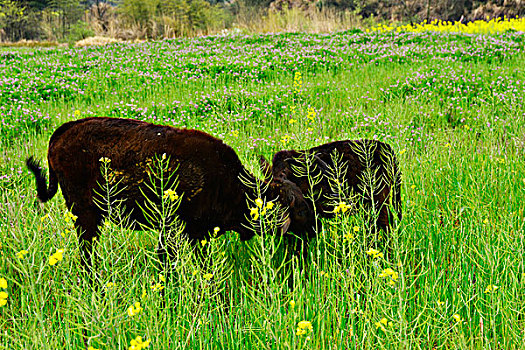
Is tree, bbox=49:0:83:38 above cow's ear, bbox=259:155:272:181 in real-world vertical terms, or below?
A: above

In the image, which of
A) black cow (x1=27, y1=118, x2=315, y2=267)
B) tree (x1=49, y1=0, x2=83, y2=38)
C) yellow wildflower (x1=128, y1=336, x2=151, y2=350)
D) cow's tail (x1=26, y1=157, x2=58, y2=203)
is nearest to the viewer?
yellow wildflower (x1=128, y1=336, x2=151, y2=350)

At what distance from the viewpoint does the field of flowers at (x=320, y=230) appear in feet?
6.51

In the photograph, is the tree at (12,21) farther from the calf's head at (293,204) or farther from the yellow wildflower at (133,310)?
the yellow wildflower at (133,310)

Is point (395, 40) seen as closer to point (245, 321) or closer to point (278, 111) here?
point (278, 111)

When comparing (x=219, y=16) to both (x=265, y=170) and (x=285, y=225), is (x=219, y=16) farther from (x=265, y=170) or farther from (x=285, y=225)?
(x=285, y=225)

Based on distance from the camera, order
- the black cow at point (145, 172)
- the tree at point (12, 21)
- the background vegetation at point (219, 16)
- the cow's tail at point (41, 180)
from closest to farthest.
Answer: the black cow at point (145, 172)
the cow's tail at point (41, 180)
the background vegetation at point (219, 16)
the tree at point (12, 21)

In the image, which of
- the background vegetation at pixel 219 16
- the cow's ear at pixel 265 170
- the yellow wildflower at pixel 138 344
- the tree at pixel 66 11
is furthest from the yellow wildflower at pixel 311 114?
the tree at pixel 66 11

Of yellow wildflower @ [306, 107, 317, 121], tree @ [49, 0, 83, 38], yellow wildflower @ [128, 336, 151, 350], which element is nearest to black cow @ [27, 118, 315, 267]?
yellow wildflower @ [128, 336, 151, 350]

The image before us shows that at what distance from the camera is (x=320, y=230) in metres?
2.95

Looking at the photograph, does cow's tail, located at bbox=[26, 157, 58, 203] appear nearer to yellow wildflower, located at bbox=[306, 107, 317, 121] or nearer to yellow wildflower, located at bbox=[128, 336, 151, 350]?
yellow wildflower, located at bbox=[128, 336, 151, 350]

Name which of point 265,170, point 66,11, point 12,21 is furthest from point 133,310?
point 12,21

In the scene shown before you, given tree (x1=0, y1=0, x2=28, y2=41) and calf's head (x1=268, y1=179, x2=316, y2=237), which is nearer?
calf's head (x1=268, y1=179, x2=316, y2=237)

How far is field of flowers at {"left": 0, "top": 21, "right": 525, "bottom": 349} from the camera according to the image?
6.51 feet

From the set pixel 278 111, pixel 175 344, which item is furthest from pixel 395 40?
pixel 175 344
